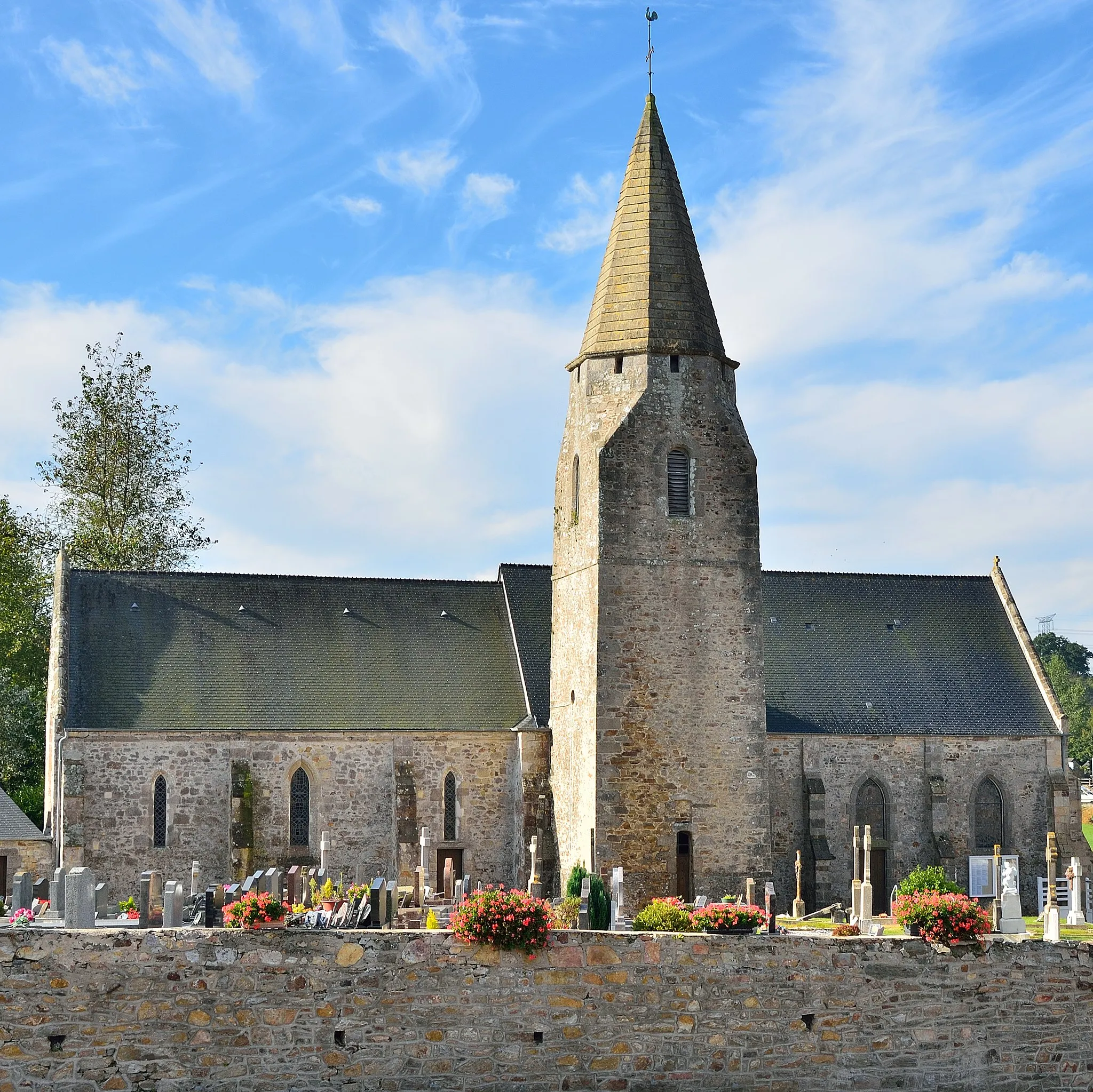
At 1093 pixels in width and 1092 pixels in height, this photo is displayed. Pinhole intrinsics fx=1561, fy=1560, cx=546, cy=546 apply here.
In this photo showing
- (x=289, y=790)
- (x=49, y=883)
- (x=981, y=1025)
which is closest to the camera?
(x=981, y=1025)

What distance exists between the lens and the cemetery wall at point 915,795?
37.8 meters

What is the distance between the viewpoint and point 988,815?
3953 cm

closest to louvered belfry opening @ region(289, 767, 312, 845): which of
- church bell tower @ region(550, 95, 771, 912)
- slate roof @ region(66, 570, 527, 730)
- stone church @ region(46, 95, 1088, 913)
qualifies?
stone church @ region(46, 95, 1088, 913)

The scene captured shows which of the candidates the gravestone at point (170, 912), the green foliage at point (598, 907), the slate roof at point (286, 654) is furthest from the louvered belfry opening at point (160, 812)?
the gravestone at point (170, 912)

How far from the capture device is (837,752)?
126ft

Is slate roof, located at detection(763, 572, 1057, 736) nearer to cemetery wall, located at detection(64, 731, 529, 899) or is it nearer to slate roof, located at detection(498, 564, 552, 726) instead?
slate roof, located at detection(498, 564, 552, 726)

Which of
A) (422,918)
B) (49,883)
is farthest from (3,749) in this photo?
(422,918)

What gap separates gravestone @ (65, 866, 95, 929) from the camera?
2102 cm

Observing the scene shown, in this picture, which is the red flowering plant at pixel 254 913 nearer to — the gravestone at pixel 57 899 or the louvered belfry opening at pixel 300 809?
the gravestone at pixel 57 899

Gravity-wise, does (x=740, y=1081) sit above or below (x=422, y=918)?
below

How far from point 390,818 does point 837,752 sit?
11.1 m

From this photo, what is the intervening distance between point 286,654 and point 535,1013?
64.8 ft

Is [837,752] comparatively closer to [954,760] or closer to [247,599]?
[954,760]

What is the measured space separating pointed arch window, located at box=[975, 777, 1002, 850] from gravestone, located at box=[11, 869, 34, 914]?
2373 centimetres
